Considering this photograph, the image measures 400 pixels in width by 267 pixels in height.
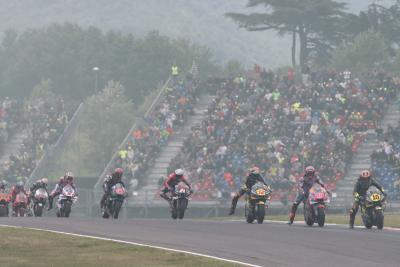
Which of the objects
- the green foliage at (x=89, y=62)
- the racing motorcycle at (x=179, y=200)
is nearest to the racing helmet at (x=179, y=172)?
the racing motorcycle at (x=179, y=200)

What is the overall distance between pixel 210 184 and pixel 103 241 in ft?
107

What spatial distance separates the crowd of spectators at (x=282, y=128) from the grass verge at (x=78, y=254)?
27957 millimetres

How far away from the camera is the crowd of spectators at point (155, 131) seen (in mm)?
66000

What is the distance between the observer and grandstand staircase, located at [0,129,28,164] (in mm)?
77000

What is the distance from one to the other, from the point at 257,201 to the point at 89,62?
93072mm

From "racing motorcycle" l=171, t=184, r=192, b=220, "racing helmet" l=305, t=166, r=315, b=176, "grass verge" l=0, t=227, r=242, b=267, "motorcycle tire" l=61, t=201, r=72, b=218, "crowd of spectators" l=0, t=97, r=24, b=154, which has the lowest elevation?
"grass verge" l=0, t=227, r=242, b=267

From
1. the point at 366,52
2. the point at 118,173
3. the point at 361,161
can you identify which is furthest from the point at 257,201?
the point at 366,52

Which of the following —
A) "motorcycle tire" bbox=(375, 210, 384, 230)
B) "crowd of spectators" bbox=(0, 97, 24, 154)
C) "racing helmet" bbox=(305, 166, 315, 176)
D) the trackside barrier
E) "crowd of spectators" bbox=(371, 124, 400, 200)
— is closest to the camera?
"motorcycle tire" bbox=(375, 210, 384, 230)

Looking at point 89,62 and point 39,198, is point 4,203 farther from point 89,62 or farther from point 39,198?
point 89,62

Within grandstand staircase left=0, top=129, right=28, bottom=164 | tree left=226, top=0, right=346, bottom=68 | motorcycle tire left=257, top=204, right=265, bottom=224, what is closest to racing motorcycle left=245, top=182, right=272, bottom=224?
motorcycle tire left=257, top=204, right=265, bottom=224

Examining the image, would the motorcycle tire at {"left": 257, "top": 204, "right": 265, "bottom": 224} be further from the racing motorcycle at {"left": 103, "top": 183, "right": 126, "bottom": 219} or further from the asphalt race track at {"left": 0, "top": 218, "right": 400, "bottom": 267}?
the racing motorcycle at {"left": 103, "top": 183, "right": 126, "bottom": 219}

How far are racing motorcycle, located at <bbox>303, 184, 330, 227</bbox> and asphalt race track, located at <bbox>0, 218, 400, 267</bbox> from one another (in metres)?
0.43

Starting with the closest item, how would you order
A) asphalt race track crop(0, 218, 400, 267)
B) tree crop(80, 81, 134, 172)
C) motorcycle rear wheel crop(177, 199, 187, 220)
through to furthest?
asphalt race track crop(0, 218, 400, 267) < motorcycle rear wheel crop(177, 199, 187, 220) < tree crop(80, 81, 134, 172)

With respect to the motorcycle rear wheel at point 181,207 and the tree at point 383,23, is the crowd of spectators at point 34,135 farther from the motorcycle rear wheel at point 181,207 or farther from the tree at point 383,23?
Result: the motorcycle rear wheel at point 181,207
